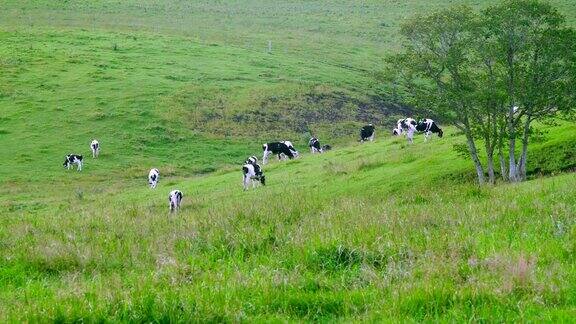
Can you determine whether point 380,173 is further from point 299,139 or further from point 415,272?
point 299,139

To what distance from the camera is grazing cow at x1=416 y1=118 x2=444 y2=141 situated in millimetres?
40125

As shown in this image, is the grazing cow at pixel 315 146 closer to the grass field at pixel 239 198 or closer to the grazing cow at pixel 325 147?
the grazing cow at pixel 325 147

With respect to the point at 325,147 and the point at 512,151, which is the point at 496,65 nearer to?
the point at 512,151

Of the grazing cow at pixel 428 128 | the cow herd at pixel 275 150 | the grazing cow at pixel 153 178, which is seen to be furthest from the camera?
the grazing cow at pixel 428 128

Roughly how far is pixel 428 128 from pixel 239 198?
17.9 m

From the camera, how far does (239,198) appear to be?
2672 centimetres

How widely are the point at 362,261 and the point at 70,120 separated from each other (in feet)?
161

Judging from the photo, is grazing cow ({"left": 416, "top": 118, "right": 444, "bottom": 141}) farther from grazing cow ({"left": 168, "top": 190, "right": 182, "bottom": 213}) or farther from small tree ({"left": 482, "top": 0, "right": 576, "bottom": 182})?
grazing cow ({"left": 168, "top": 190, "right": 182, "bottom": 213})

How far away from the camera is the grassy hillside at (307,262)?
6.05 m

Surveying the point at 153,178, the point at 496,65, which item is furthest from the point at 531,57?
the point at 153,178

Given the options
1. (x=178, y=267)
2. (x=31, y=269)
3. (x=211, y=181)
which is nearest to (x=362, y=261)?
(x=178, y=267)

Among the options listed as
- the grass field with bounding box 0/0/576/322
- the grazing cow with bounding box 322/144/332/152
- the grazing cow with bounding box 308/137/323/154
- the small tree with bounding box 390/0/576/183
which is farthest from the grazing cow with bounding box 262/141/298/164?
the small tree with bounding box 390/0/576/183

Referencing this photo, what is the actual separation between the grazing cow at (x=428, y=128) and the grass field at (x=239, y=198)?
105 centimetres

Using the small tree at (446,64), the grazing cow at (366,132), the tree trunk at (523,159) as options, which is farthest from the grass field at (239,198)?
the grazing cow at (366,132)
